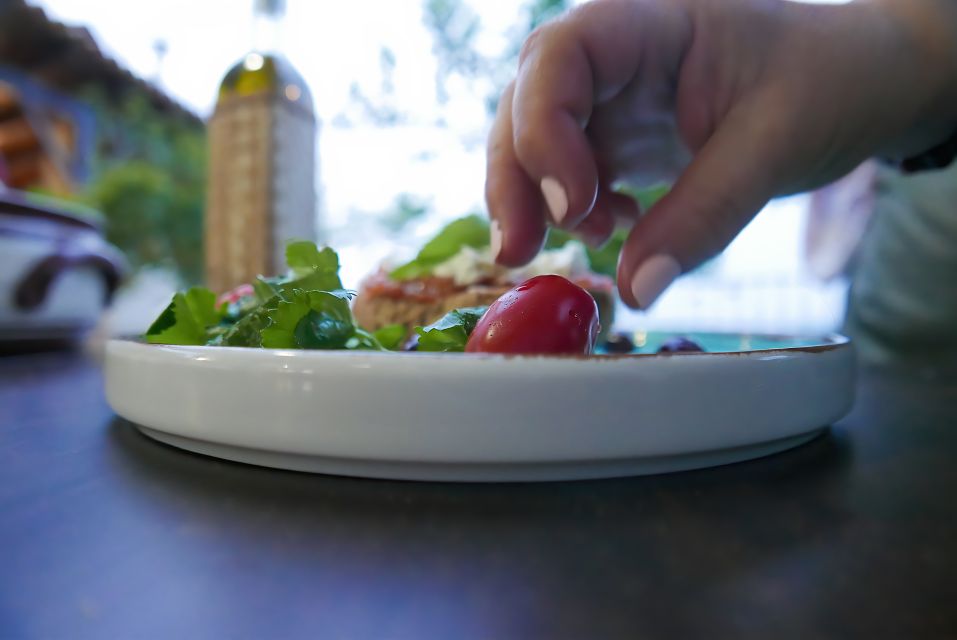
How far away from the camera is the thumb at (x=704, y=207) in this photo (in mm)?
429

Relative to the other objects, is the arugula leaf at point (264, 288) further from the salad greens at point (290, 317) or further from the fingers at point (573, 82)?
the fingers at point (573, 82)

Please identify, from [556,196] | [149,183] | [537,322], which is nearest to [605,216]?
[556,196]

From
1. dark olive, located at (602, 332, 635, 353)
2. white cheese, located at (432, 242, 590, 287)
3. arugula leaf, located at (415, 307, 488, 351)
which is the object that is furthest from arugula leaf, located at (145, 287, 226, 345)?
dark olive, located at (602, 332, 635, 353)

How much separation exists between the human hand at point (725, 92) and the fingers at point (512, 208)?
67mm

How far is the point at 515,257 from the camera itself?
0.55m

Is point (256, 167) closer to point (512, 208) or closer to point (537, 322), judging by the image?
point (512, 208)

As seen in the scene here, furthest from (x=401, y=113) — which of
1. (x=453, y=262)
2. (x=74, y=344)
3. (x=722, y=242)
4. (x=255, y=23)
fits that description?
(x=722, y=242)

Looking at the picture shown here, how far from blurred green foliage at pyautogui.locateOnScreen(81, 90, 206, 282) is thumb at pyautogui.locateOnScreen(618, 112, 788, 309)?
237 cm

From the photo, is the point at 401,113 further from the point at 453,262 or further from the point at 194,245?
the point at 453,262

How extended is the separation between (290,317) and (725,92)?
0.36 meters

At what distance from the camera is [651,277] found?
44 cm

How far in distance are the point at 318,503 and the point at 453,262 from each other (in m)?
0.54

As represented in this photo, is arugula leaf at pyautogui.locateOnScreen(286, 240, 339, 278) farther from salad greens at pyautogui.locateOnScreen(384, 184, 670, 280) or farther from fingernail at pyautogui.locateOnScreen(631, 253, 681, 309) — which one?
salad greens at pyautogui.locateOnScreen(384, 184, 670, 280)

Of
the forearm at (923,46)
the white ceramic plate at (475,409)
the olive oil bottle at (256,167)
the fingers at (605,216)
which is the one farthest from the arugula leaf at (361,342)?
the olive oil bottle at (256,167)
